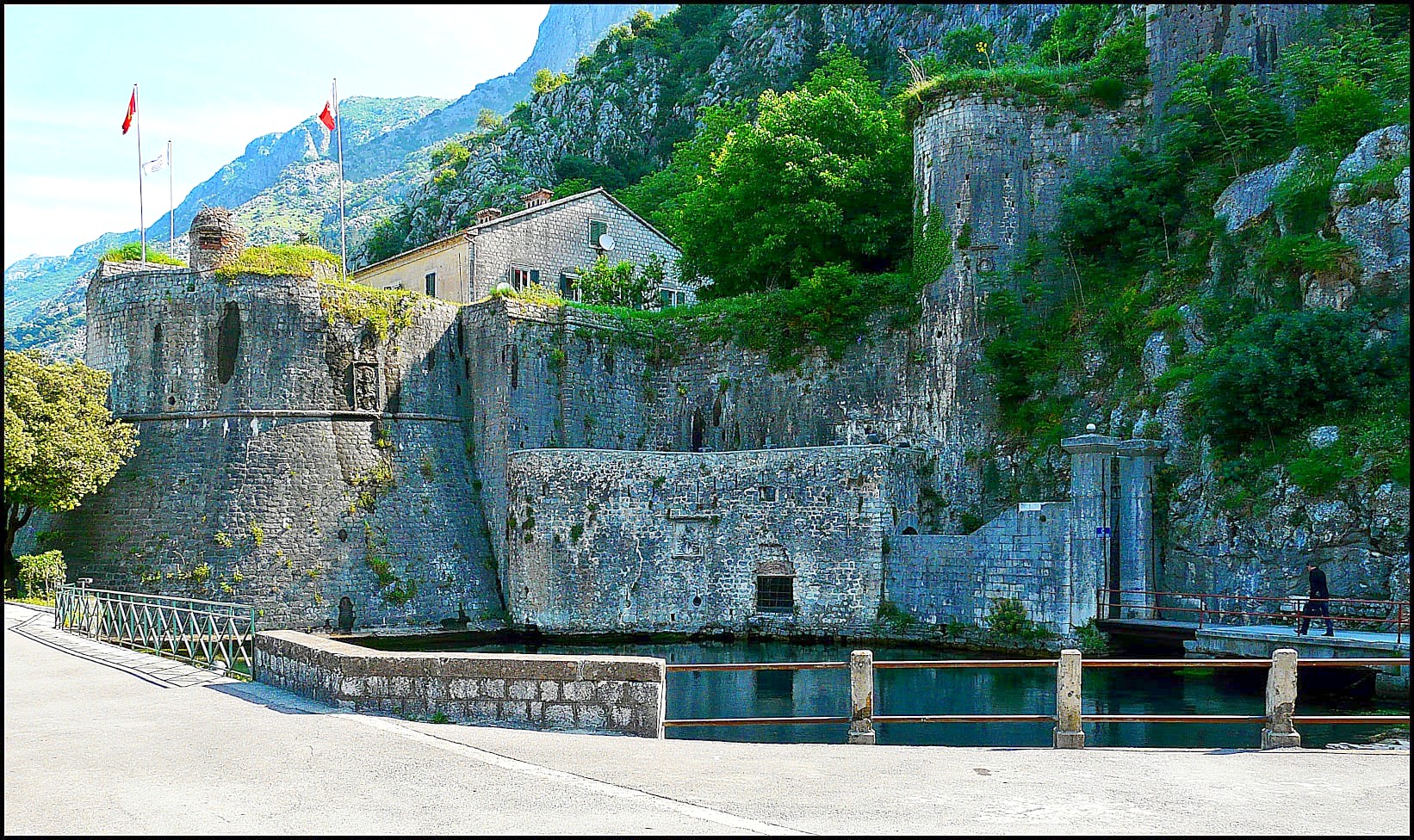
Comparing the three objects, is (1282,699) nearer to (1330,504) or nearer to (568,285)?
(1330,504)

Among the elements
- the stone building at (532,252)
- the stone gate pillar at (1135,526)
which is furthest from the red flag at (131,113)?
the stone gate pillar at (1135,526)

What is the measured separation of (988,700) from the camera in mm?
19656

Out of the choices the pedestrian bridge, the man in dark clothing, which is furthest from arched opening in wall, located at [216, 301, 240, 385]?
the man in dark clothing

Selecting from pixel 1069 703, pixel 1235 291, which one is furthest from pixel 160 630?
pixel 1235 291

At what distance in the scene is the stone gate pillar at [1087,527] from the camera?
78.2 ft

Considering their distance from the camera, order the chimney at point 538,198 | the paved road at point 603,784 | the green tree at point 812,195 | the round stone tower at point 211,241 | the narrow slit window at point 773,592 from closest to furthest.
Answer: the paved road at point 603,784, the narrow slit window at point 773,592, the round stone tower at point 211,241, the green tree at point 812,195, the chimney at point 538,198

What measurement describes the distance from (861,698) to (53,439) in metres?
21.7

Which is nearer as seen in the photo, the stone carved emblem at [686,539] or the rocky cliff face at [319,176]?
the stone carved emblem at [686,539]

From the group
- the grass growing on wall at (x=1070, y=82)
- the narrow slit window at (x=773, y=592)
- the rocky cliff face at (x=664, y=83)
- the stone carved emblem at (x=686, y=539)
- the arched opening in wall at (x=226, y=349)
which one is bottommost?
the narrow slit window at (x=773, y=592)

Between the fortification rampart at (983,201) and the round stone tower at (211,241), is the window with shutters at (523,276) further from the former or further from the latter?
the fortification rampart at (983,201)

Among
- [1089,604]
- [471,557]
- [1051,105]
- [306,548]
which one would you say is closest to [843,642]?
[1089,604]

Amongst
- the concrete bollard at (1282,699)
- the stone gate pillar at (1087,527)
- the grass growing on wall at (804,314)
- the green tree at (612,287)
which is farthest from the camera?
the green tree at (612,287)

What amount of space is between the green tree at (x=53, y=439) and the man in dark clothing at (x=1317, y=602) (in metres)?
25.6

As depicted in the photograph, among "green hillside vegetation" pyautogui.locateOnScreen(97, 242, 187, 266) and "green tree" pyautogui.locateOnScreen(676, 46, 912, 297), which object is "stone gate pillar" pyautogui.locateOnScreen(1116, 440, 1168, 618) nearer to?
"green tree" pyautogui.locateOnScreen(676, 46, 912, 297)
